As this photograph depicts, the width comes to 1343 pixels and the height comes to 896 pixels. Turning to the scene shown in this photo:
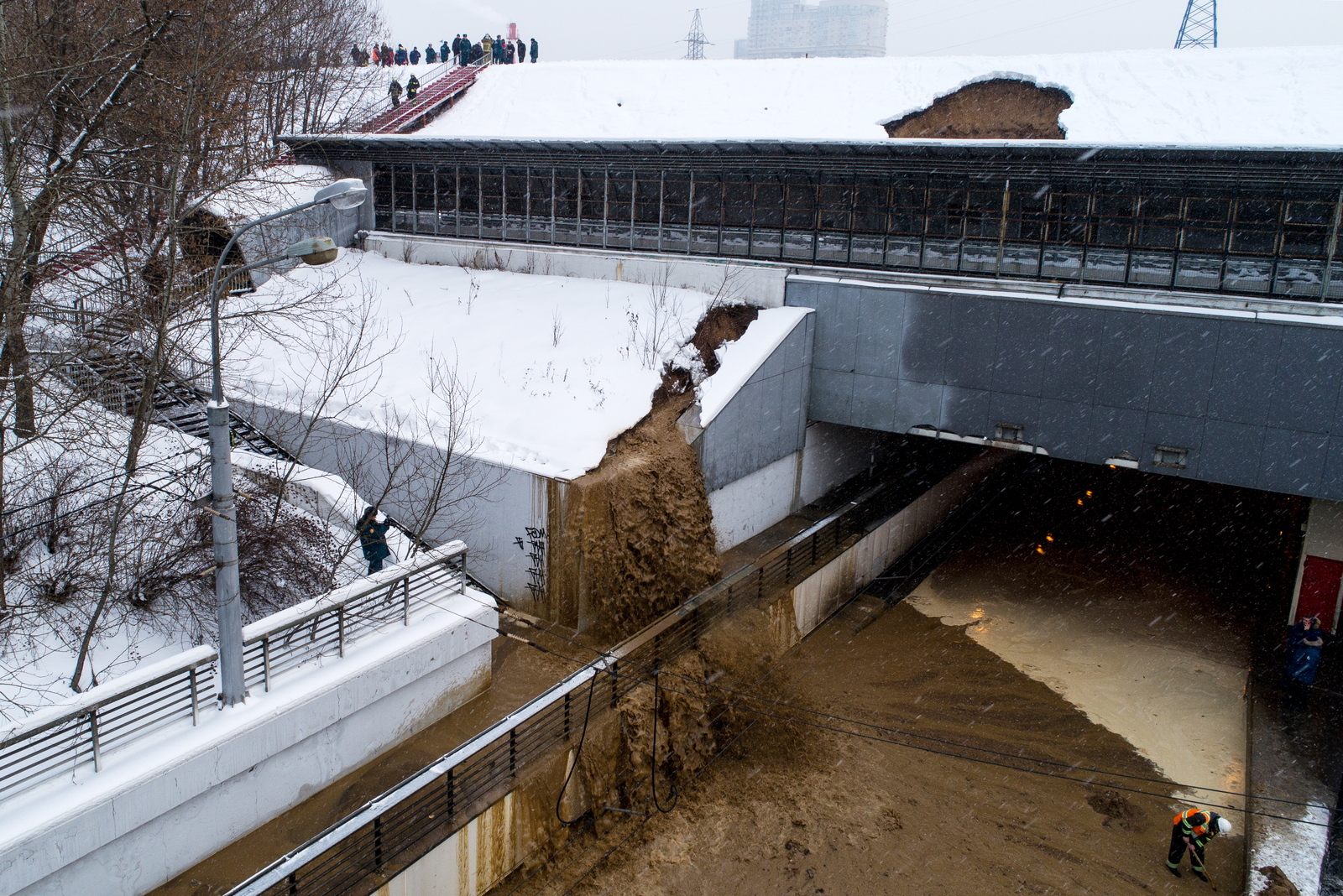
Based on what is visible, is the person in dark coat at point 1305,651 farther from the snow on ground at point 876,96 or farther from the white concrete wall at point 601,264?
the snow on ground at point 876,96

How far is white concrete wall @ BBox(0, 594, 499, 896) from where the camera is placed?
7.28 meters

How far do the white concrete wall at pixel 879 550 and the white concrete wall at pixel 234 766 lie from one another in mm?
7041

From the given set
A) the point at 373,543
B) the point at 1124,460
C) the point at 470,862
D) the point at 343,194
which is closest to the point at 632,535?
the point at 373,543

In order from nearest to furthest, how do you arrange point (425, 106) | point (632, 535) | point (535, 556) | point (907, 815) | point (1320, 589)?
point (907, 815) < point (535, 556) < point (632, 535) < point (1320, 589) < point (425, 106)

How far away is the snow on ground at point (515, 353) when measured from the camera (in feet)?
48.3

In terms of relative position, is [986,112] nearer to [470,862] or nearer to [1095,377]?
[1095,377]

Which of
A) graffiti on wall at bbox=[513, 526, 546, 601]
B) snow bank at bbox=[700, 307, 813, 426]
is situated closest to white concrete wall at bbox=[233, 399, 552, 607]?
graffiti on wall at bbox=[513, 526, 546, 601]

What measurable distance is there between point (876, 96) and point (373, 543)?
24386 millimetres

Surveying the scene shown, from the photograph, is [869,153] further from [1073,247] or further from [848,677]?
[848,677]

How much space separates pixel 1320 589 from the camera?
1545 cm

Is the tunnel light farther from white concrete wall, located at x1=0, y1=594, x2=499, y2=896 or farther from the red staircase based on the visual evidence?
the red staircase

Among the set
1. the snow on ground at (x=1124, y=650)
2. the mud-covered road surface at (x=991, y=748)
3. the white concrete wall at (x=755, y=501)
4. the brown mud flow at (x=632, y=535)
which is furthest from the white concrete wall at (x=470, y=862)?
the snow on ground at (x=1124, y=650)

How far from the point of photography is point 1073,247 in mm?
17797

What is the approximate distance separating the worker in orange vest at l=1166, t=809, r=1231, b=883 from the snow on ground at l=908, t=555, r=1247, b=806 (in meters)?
1.87
